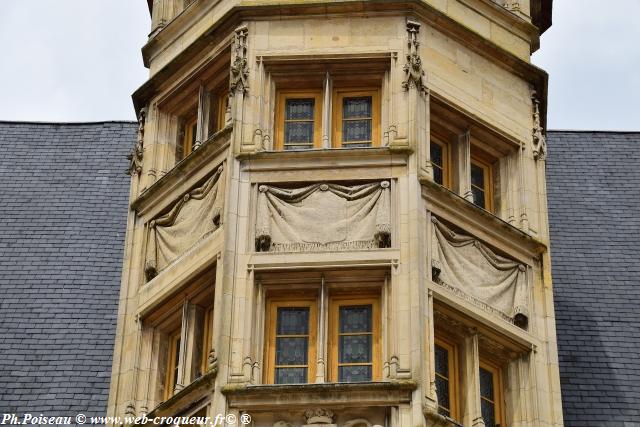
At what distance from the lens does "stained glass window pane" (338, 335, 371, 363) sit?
29172 millimetres

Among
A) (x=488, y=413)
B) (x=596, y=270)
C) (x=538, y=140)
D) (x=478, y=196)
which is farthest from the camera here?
(x=596, y=270)

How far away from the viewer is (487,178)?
32.6 metres

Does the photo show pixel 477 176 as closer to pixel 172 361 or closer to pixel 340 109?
pixel 340 109

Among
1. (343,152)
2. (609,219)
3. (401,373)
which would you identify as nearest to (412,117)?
(343,152)

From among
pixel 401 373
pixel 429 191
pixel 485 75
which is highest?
pixel 485 75

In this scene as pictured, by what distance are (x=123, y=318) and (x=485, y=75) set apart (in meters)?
6.31

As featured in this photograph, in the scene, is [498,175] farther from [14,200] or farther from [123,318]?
[14,200]

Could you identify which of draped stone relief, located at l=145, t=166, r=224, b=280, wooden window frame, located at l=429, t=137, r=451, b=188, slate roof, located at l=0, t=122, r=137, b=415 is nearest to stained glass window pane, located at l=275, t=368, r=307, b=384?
draped stone relief, located at l=145, t=166, r=224, b=280

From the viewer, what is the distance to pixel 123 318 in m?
31.4

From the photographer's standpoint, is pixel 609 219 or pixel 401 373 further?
pixel 609 219

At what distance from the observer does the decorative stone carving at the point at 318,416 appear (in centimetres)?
2827

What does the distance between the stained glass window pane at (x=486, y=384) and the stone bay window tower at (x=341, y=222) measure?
0.03m

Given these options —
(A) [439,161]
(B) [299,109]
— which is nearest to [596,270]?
(A) [439,161]

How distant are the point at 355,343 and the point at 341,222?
178cm
